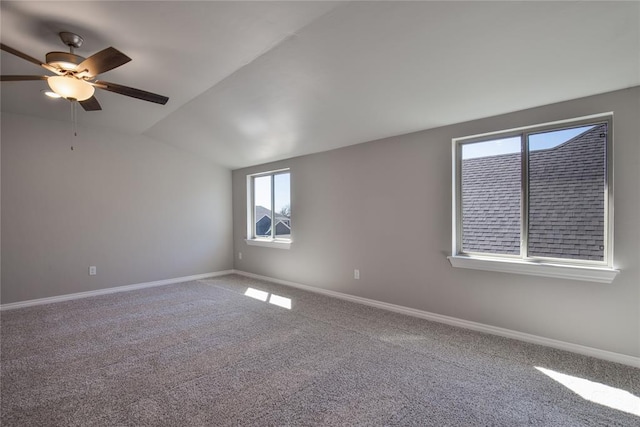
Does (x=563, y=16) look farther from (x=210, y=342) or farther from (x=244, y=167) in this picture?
(x=244, y=167)

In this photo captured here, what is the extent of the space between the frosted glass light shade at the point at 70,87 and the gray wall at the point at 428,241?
2.91m

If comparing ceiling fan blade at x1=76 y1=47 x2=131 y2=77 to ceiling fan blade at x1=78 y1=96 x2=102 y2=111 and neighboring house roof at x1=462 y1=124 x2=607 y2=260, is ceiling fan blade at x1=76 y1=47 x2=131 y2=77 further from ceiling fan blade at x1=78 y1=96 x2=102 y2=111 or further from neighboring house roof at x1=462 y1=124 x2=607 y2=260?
neighboring house roof at x1=462 y1=124 x2=607 y2=260

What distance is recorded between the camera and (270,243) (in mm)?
5418

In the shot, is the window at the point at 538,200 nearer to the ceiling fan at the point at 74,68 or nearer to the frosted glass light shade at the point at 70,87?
the ceiling fan at the point at 74,68

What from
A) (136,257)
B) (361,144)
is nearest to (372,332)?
(361,144)

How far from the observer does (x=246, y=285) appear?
512 centimetres

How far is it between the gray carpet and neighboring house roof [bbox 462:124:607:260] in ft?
3.06

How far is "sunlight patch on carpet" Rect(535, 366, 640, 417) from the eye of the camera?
1898 mm

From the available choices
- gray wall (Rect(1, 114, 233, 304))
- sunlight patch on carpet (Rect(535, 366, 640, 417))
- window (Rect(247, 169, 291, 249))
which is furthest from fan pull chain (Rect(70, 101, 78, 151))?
sunlight patch on carpet (Rect(535, 366, 640, 417))

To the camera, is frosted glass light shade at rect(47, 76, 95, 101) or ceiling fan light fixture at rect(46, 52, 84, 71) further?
frosted glass light shade at rect(47, 76, 95, 101)

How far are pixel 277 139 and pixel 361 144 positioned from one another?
1205 millimetres

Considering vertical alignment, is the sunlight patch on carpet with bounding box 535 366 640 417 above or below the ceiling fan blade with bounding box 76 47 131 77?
below

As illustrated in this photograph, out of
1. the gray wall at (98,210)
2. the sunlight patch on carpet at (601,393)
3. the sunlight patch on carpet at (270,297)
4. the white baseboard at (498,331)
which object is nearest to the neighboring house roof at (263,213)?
the gray wall at (98,210)

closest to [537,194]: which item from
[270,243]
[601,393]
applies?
[601,393]
